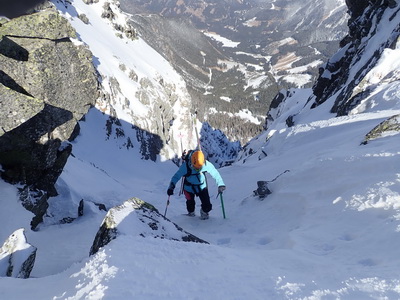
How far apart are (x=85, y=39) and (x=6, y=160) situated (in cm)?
5331

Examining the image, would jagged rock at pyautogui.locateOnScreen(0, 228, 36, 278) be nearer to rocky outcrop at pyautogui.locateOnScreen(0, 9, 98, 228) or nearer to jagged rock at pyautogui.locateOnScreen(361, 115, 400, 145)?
rocky outcrop at pyautogui.locateOnScreen(0, 9, 98, 228)

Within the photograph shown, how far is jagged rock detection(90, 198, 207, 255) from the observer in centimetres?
629

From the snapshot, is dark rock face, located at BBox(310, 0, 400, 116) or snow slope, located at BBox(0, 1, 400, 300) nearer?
snow slope, located at BBox(0, 1, 400, 300)

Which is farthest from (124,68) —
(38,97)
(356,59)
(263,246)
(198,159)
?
(263,246)

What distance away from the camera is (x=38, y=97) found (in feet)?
37.3

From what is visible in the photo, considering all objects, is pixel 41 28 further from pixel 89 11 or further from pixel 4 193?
pixel 89 11

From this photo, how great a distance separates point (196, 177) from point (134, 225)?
173 inches

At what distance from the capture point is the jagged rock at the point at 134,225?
20.6 ft

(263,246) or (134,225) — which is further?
(263,246)

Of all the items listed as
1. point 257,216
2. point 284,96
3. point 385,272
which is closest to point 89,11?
point 284,96

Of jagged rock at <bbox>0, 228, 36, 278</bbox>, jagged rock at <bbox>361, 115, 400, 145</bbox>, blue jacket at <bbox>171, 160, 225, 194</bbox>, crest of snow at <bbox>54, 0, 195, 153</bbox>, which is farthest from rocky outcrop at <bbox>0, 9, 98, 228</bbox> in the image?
crest of snow at <bbox>54, 0, 195, 153</bbox>

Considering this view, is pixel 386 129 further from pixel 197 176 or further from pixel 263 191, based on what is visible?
pixel 197 176

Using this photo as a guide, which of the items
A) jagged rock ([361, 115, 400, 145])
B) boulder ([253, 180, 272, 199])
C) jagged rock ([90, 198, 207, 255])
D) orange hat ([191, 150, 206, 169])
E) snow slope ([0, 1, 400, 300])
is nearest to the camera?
snow slope ([0, 1, 400, 300])

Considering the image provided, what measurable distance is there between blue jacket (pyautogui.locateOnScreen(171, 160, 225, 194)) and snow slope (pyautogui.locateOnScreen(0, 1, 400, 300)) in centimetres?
116
